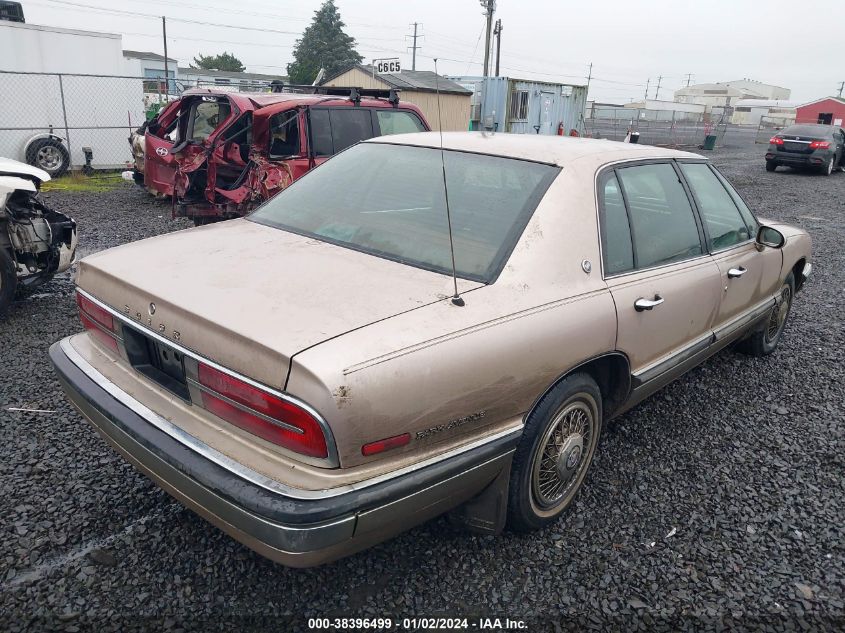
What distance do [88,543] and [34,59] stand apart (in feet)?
44.5

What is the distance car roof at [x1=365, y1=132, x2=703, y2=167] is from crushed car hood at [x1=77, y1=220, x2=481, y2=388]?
0.86 m

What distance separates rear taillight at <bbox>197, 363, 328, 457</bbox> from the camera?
184 centimetres

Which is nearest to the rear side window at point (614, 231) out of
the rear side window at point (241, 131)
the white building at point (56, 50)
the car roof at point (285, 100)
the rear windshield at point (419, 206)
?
the rear windshield at point (419, 206)

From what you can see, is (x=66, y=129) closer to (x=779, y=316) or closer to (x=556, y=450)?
(x=779, y=316)

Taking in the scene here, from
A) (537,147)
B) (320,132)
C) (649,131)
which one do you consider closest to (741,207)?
(537,147)

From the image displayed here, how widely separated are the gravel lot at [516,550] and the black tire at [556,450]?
0.14 m

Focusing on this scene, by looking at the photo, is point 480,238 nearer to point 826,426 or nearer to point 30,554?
point 30,554

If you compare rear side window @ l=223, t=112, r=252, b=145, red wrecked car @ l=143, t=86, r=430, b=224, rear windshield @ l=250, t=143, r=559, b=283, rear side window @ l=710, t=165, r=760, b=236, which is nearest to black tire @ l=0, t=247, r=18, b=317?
red wrecked car @ l=143, t=86, r=430, b=224

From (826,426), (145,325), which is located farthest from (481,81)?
(145,325)

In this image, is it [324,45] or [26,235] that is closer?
[26,235]

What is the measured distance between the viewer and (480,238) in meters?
2.54

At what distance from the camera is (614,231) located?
2820 millimetres

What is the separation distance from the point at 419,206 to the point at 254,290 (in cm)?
94

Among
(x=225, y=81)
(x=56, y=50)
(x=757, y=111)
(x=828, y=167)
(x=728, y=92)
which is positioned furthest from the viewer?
(x=728, y=92)
